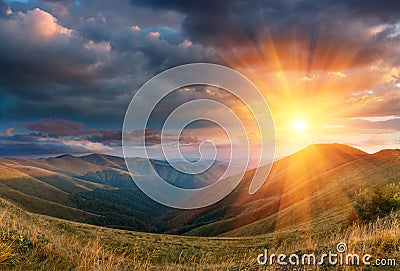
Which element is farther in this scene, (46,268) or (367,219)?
(367,219)

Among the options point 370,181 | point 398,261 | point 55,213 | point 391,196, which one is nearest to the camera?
point 398,261

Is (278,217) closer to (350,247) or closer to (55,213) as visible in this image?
(350,247)

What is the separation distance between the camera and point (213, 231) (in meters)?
120

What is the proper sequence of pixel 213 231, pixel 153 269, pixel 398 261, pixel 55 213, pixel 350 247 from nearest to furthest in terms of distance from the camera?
1. pixel 398 261
2. pixel 350 247
3. pixel 153 269
4. pixel 213 231
5. pixel 55 213

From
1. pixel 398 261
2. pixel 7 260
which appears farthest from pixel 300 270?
pixel 7 260

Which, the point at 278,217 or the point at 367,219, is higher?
the point at 367,219

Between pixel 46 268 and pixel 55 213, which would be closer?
pixel 46 268

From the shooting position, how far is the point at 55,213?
195500 mm

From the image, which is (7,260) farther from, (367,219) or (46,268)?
(367,219)

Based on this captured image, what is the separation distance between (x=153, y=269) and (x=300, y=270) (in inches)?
243

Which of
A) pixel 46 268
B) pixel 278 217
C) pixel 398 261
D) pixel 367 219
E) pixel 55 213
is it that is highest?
pixel 398 261

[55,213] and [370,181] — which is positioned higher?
[370,181]

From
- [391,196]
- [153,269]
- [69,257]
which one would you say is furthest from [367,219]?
[69,257]

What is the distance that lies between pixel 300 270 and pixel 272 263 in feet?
4.34
